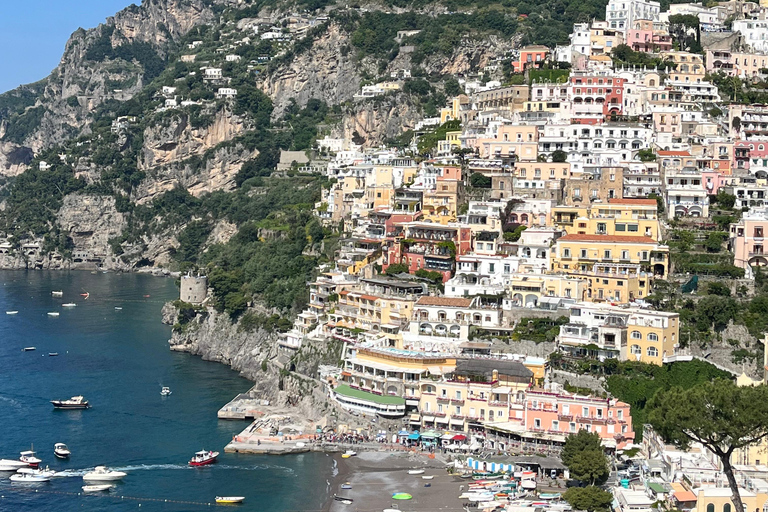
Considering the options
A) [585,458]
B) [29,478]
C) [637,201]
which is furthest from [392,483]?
[637,201]

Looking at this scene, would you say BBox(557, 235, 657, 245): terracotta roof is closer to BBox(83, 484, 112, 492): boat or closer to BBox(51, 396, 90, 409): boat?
BBox(83, 484, 112, 492): boat

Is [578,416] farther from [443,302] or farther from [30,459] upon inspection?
[30,459]

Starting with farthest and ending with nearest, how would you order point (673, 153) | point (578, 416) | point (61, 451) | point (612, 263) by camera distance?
point (673, 153) → point (612, 263) → point (61, 451) → point (578, 416)

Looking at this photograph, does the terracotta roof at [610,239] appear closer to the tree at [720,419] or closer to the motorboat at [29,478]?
the tree at [720,419]

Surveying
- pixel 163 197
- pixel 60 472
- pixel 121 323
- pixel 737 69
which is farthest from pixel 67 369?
pixel 163 197

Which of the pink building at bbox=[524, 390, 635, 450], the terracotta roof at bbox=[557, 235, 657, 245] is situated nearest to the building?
the pink building at bbox=[524, 390, 635, 450]
